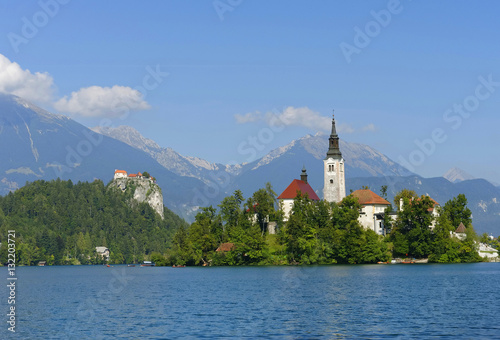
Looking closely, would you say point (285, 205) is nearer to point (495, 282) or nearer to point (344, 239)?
point (344, 239)

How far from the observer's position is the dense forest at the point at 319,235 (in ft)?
453

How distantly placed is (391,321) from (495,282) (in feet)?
140

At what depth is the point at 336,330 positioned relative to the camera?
152ft

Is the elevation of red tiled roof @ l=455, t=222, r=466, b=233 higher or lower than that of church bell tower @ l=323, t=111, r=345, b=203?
lower

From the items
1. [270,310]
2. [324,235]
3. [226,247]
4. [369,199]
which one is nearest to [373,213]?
[369,199]

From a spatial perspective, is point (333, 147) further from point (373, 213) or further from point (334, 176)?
point (373, 213)

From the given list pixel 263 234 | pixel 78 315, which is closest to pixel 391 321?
pixel 78 315

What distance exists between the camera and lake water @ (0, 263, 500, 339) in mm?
46469

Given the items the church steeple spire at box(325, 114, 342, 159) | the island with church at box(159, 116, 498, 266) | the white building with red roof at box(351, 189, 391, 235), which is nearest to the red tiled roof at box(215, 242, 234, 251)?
the island with church at box(159, 116, 498, 266)

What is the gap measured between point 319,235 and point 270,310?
81237 millimetres

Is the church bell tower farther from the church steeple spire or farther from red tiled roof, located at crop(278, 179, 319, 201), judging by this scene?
red tiled roof, located at crop(278, 179, 319, 201)

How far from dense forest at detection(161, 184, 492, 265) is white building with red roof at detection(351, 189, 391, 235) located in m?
6.88

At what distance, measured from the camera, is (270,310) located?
58688mm

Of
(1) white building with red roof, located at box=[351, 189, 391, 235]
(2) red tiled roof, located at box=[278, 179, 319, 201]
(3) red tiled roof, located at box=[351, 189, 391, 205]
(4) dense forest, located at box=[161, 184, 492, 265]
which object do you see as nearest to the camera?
(4) dense forest, located at box=[161, 184, 492, 265]
